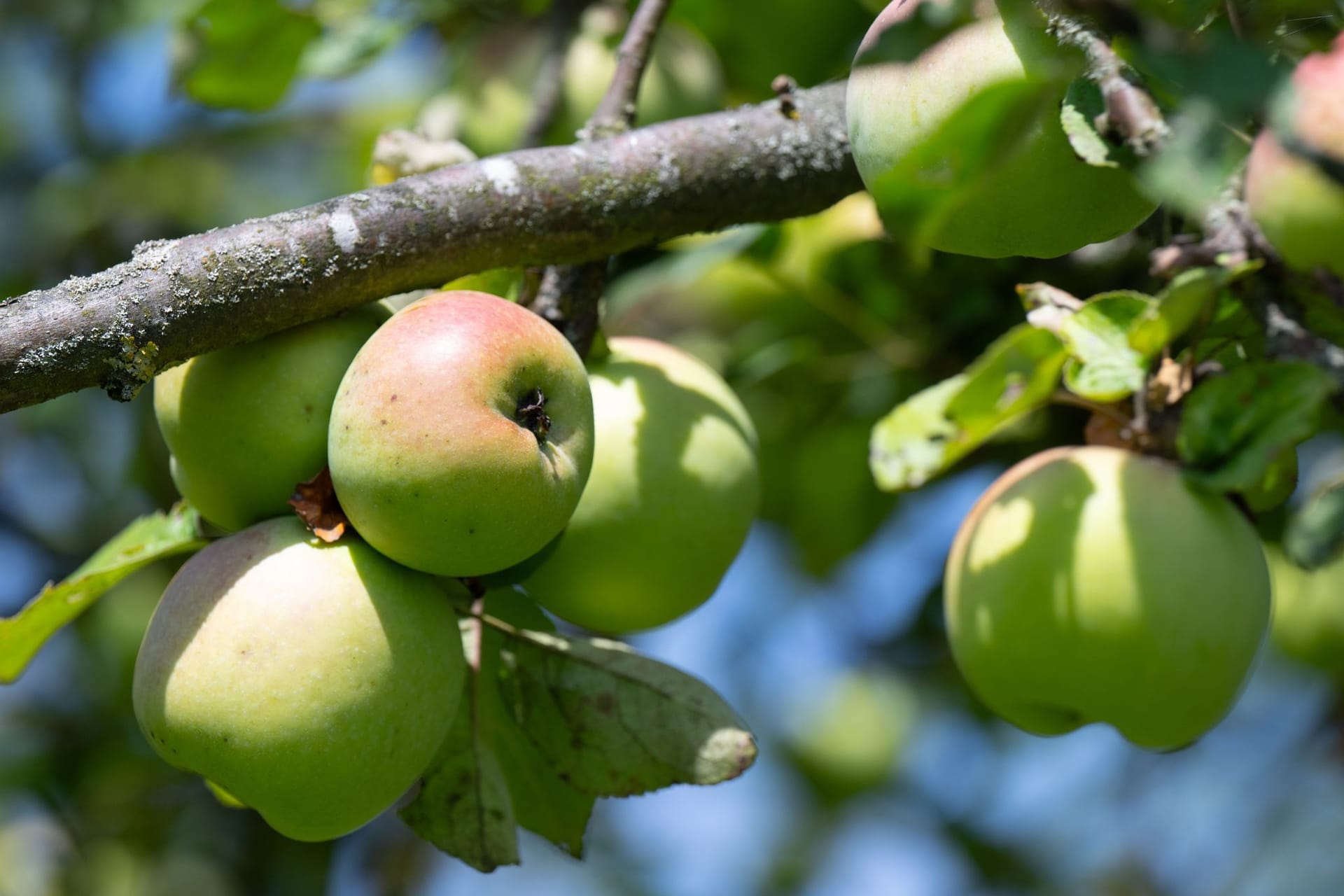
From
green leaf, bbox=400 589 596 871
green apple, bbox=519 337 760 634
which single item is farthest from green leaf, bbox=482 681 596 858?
green apple, bbox=519 337 760 634

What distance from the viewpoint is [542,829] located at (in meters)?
1.05

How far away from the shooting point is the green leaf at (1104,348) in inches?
35.0

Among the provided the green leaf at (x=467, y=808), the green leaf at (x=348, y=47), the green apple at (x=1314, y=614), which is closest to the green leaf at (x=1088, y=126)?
the green leaf at (x=467, y=808)

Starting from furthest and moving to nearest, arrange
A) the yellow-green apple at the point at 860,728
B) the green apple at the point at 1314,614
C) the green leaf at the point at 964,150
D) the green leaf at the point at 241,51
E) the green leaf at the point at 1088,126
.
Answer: the yellow-green apple at the point at 860,728 < the green apple at the point at 1314,614 < the green leaf at the point at 241,51 < the green leaf at the point at 1088,126 < the green leaf at the point at 964,150

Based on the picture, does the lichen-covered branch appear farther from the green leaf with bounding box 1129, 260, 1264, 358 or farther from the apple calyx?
the green leaf with bounding box 1129, 260, 1264, 358

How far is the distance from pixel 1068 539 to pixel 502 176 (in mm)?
468

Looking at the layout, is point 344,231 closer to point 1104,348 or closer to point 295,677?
point 295,677

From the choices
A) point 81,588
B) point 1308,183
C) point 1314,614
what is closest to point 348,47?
point 81,588

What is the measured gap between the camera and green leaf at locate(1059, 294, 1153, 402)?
89 cm

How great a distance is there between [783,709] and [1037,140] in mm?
1818

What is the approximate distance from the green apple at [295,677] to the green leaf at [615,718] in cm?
15

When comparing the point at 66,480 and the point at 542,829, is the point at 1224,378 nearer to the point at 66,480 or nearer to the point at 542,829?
the point at 542,829

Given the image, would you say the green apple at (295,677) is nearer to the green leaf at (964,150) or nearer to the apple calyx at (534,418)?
the apple calyx at (534,418)

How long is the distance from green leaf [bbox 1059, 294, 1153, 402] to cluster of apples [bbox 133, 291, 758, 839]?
1.14 feet
